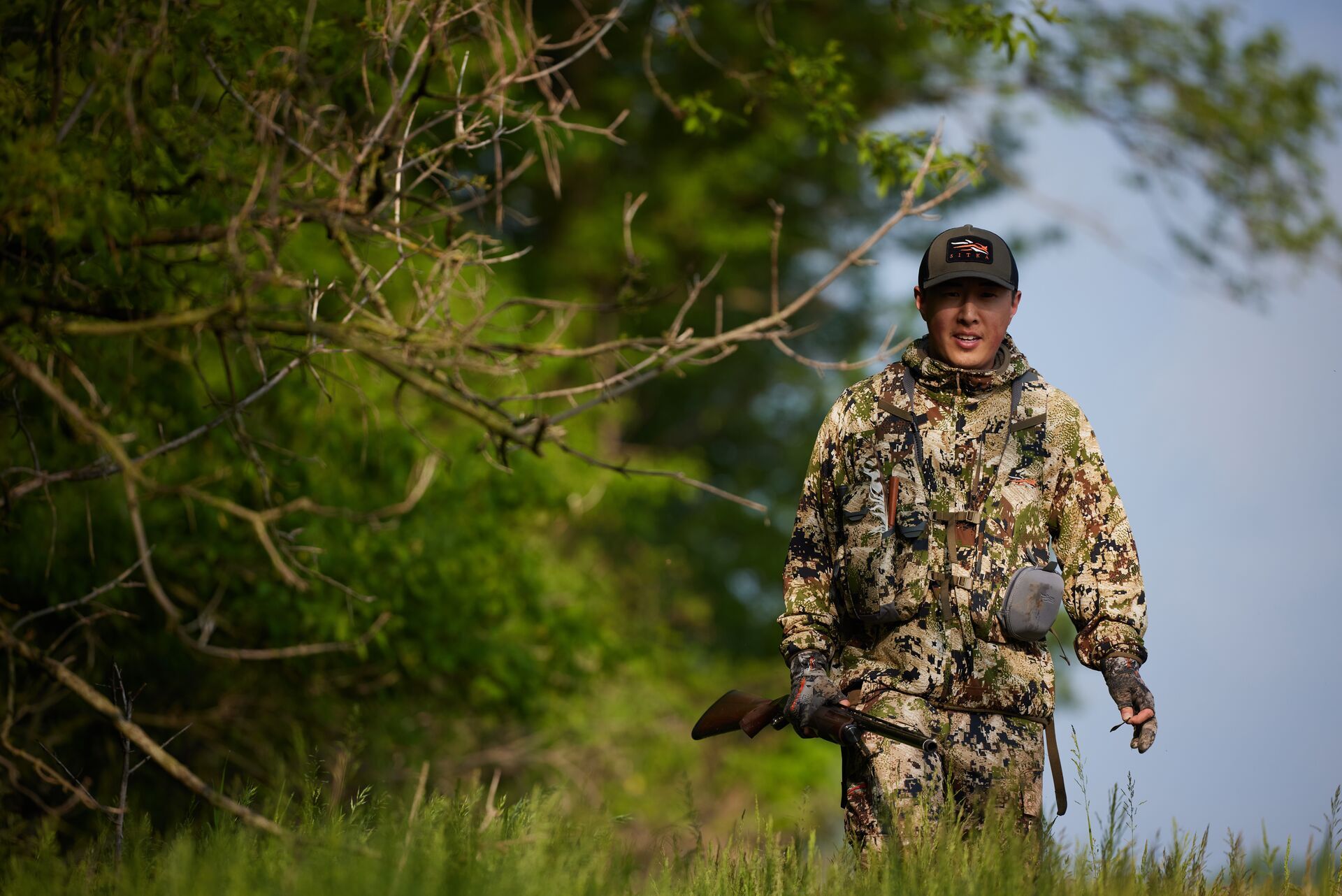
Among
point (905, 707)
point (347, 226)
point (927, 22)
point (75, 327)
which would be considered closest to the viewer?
point (75, 327)

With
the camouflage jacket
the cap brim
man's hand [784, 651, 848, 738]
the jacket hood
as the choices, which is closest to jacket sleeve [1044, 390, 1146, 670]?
the camouflage jacket

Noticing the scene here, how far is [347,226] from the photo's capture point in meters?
4.04

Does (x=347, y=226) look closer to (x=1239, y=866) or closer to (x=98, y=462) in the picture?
(x=98, y=462)

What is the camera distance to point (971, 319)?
15.0 feet

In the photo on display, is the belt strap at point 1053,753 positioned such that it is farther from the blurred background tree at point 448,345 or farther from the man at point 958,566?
the blurred background tree at point 448,345

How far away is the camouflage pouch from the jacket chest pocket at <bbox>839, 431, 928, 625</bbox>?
10.9 inches

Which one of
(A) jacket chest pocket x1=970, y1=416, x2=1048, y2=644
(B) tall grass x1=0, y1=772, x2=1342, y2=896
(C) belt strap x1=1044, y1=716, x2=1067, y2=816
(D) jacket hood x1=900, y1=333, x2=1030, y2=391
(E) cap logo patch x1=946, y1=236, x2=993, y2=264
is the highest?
(E) cap logo patch x1=946, y1=236, x2=993, y2=264

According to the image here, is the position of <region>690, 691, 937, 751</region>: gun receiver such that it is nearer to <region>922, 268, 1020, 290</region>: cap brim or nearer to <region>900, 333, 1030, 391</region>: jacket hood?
<region>900, 333, 1030, 391</region>: jacket hood

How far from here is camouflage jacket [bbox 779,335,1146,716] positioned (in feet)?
14.6

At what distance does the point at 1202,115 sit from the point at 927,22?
38.8 feet

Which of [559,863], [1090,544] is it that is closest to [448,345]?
[559,863]

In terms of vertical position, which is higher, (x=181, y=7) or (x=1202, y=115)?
(x=1202, y=115)

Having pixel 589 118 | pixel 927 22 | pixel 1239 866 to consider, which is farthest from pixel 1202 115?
pixel 1239 866

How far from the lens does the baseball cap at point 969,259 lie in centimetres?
452
